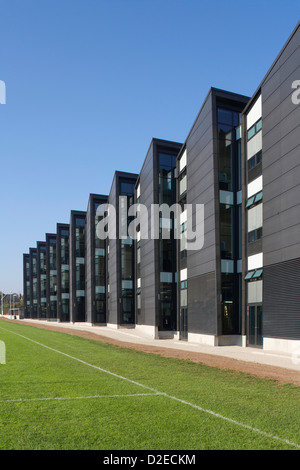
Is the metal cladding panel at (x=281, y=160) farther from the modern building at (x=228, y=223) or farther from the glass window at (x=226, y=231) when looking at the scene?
the glass window at (x=226, y=231)

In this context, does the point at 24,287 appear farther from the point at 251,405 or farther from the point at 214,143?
the point at 251,405

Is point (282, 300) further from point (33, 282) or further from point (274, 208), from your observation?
point (33, 282)

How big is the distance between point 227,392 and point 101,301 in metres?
60.3

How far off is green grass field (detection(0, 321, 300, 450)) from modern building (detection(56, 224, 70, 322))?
77507mm

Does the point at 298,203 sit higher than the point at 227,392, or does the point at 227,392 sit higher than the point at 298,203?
the point at 298,203

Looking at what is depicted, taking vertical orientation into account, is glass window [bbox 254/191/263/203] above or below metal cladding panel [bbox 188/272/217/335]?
above

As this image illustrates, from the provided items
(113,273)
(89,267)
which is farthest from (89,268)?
(113,273)

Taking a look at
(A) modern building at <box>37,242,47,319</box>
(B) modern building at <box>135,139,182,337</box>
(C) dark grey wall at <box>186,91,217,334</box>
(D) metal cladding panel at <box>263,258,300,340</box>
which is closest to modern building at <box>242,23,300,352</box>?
(D) metal cladding panel at <box>263,258,300,340</box>

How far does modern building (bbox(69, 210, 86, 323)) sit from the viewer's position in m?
82.9

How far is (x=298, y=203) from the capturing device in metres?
23.9

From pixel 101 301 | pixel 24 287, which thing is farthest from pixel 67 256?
pixel 24 287

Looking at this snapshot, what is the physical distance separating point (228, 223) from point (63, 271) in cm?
6745

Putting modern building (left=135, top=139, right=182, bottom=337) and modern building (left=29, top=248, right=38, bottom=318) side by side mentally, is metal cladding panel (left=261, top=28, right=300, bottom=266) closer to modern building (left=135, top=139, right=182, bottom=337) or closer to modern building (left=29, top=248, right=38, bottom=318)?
modern building (left=135, top=139, right=182, bottom=337)

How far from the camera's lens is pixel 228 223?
32.7m
